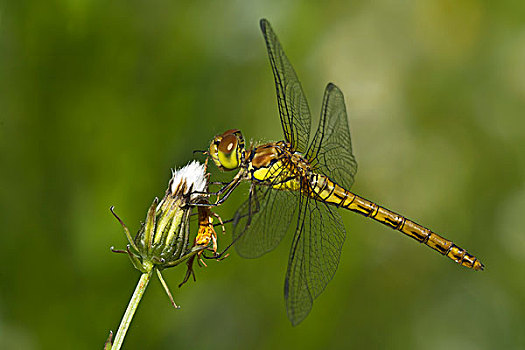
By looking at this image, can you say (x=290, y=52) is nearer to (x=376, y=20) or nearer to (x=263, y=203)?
(x=376, y=20)

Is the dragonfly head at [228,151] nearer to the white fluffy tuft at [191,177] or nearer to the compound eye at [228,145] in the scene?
the compound eye at [228,145]

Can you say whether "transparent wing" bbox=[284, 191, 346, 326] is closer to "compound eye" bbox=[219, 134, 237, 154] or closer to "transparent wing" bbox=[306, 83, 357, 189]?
"transparent wing" bbox=[306, 83, 357, 189]

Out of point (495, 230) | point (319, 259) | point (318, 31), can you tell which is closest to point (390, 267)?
point (495, 230)

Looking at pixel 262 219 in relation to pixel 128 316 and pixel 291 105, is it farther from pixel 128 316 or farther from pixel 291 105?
pixel 128 316

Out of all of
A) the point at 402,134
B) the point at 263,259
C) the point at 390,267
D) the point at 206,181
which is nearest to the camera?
the point at 206,181

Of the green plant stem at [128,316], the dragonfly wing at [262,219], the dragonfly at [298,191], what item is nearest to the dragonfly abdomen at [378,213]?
the dragonfly at [298,191]

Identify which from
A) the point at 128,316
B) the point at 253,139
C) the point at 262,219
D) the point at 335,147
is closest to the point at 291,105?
the point at 335,147
